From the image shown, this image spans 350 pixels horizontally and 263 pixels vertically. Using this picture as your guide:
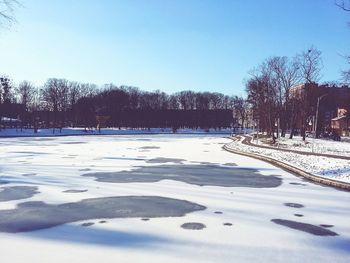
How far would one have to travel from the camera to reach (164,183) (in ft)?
49.5

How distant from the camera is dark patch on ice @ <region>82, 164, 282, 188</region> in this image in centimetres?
1540

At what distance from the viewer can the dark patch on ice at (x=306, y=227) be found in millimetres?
8663

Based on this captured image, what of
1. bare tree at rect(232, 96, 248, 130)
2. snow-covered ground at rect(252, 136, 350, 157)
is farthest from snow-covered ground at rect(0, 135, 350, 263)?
bare tree at rect(232, 96, 248, 130)

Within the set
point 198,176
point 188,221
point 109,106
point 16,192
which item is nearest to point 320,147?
point 198,176

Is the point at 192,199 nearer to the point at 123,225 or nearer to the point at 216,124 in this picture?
the point at 123,225

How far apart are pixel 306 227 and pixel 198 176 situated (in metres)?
8.04

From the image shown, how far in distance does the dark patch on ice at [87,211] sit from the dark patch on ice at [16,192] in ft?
3.41

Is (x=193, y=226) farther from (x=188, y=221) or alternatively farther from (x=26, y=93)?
(x=26, y=93)

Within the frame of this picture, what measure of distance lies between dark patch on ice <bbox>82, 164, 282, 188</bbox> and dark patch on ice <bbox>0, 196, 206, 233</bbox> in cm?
371

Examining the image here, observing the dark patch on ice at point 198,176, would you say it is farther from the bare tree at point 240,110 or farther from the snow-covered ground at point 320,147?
the bare tree at point 240,110

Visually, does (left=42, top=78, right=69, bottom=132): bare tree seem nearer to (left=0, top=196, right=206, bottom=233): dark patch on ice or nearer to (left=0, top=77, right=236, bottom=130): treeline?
(left=0, top=77, right=236, bottom=130): treeline

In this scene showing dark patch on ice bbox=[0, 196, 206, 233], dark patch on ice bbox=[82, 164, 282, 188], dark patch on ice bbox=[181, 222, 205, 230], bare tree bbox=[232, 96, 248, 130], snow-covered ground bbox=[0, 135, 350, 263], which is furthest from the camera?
bare tree bbox=[232, 96, 248, 130]

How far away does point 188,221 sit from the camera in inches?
374

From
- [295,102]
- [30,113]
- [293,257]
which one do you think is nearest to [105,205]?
[293,257]
